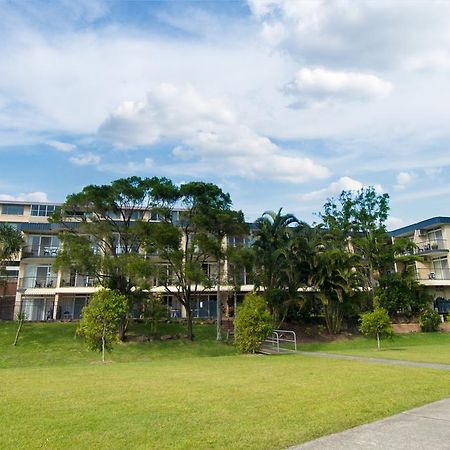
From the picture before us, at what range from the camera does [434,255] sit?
1758 inches

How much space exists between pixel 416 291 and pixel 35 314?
112 ft

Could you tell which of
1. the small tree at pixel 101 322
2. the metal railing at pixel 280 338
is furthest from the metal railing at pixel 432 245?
the small tree at pixel 101 322

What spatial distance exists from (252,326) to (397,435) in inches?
618

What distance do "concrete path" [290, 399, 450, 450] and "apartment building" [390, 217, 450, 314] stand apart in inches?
1523

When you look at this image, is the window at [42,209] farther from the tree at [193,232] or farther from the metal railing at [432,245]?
the metal railing at [432,245]

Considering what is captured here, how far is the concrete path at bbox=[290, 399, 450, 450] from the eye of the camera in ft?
16.5

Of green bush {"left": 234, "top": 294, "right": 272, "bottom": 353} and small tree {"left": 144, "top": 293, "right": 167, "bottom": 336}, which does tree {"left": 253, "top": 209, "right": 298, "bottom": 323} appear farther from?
green bush {"left": 234, "top": 294, "right": 272, "bottom": 353}

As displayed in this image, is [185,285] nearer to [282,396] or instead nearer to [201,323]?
[201,323]

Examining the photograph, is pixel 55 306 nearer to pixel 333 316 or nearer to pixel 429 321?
pixel 333 316

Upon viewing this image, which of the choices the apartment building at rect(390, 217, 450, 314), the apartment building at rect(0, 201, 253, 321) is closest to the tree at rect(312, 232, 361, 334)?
the apartment building at rect(0, 201, 253, 321)

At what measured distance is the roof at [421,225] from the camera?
43906 millimetres

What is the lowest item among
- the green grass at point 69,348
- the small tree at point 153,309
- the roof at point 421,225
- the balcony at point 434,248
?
the green grass at point 69,348

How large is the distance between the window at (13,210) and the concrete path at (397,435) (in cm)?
5306

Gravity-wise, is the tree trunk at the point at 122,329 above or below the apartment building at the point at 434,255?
below
